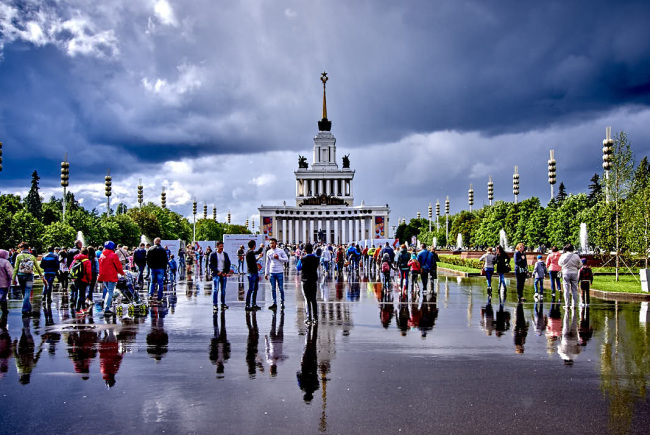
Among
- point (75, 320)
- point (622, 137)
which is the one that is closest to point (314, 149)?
point (622, 137)

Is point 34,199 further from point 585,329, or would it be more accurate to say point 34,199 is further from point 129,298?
point 585,329

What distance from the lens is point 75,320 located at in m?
14.0

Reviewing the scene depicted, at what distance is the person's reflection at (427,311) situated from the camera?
1298cm

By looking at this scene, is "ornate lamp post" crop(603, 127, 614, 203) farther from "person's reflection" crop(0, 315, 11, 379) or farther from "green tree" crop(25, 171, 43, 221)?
"green tree" crop(25, 171, 43, 221)

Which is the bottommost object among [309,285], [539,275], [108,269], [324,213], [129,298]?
[129,298]

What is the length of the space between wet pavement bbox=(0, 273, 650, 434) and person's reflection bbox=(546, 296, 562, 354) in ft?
0.14

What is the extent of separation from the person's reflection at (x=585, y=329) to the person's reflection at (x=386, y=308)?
4.01 m

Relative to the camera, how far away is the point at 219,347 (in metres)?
10.5

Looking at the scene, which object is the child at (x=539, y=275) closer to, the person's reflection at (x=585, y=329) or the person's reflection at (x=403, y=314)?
the person's reflection at (x=585, y=329)

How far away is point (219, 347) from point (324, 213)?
14482cm

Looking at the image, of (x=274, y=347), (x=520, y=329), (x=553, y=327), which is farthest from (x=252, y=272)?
(x=553, y=327)

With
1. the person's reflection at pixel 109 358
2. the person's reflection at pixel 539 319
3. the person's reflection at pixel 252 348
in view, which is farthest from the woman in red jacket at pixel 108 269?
the person's reflection at pixel 539 319

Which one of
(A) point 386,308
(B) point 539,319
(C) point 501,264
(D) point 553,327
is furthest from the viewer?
(C) point 501,264

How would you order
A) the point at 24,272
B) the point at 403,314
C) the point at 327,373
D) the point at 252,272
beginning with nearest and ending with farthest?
the point at 327,373 → the point at 24,272 → the point at 403,314 → the point at 252,272
